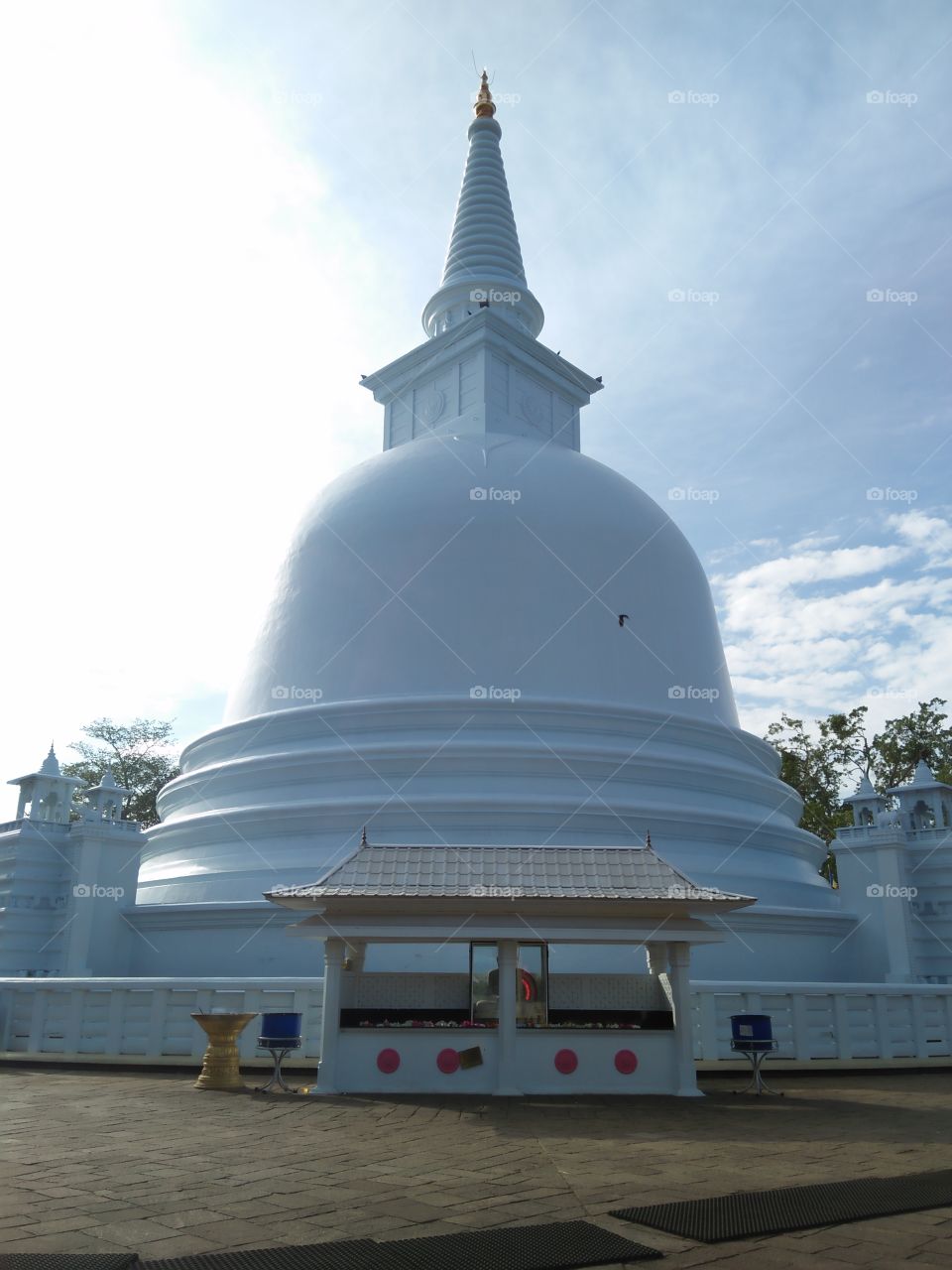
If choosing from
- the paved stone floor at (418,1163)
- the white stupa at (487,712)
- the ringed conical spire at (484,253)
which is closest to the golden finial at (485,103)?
the ringed conical spire at (484,253)

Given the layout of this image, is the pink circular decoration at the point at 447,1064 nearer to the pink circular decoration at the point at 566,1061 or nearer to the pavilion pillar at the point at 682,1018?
the pink circular decoration at the point at 566,1061

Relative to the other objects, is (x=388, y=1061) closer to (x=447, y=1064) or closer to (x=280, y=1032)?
(x=447, y=1064)

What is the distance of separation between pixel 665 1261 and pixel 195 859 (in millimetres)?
15292

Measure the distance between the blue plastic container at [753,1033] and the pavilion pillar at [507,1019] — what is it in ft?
8.63

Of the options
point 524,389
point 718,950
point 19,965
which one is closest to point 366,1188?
point 718,950

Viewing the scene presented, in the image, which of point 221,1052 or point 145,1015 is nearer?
point 221,1052

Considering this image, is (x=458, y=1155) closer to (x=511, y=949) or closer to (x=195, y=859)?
(x=511, y=949)

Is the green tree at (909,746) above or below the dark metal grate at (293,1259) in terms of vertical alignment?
above

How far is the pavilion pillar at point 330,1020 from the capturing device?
10.7 metres

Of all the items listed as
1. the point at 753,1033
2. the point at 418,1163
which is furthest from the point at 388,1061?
the point at 418,1163

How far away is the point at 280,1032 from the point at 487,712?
8127mm

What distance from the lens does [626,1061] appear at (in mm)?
11070

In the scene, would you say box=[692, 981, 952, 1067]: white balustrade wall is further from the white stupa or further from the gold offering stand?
the gold offering stand

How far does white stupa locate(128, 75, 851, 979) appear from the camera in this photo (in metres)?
17.2
